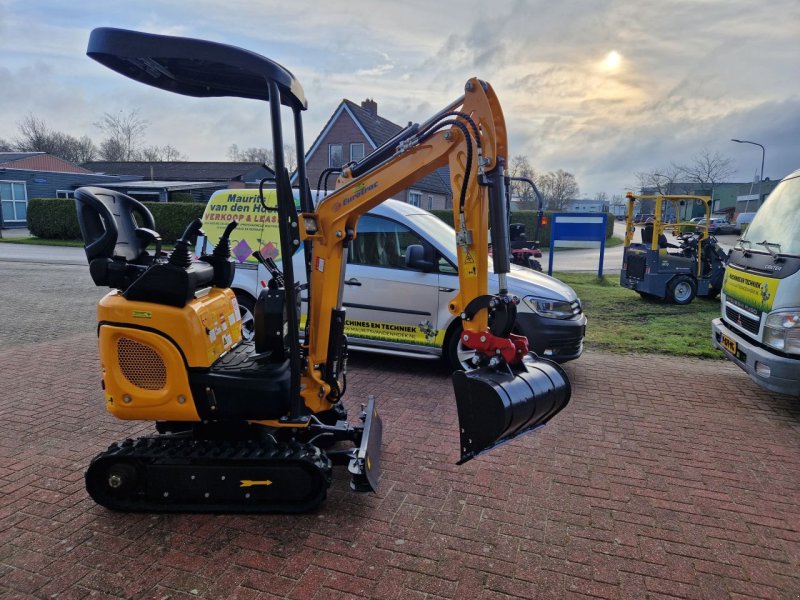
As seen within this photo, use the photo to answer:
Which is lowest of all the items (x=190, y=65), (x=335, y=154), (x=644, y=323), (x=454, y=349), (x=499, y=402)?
(x=644, y=323)

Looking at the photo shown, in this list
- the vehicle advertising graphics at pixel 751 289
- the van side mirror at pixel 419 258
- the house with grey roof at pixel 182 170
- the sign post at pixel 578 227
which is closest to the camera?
the vehicle advertising graphics at pixel 751 289

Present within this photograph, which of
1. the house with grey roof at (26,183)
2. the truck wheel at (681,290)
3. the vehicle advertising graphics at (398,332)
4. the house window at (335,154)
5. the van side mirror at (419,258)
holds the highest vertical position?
the house window at (335,154)

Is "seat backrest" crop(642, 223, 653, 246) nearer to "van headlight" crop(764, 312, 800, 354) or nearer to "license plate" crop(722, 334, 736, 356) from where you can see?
"license plate" crop(722, 334, 736, 356)

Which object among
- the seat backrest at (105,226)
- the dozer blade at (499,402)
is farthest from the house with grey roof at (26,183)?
the dozer blade at (499,402)

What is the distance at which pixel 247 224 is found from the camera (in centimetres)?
697

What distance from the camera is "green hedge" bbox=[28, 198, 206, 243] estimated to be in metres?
27.8

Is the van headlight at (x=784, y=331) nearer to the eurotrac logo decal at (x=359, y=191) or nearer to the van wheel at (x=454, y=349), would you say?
the van wheel at (x=454, y=349)

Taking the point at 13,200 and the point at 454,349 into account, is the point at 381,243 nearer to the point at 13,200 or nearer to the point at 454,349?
the point at 454,349

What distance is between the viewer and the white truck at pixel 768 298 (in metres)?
4.98

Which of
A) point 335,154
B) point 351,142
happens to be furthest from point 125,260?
Result: point 335,154

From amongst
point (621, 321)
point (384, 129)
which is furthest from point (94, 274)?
point (384, 129)

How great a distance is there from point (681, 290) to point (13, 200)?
4002 cm

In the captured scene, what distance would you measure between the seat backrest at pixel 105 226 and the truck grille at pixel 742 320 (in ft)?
18.8

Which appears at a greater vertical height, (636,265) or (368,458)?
(636,265)
